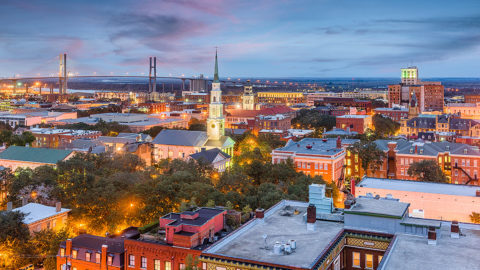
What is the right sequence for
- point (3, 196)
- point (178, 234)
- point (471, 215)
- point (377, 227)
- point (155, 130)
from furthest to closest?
point (155, 130)
point (3, 196)
point (471, 215)
point (178, 234)
point (377, 227)

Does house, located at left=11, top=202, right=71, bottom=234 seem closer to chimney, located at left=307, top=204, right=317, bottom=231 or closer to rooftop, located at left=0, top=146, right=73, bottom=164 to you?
chimney, located at left=307, top=204, right=317, bottom=231

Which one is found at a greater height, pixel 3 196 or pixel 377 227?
pixel 377 227

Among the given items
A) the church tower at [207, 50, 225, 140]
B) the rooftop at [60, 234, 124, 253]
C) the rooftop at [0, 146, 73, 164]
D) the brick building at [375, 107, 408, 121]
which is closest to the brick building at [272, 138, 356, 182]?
the church tower at [207, 50, 225, 140]

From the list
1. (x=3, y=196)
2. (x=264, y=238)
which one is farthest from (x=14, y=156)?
(x=264, y=238)

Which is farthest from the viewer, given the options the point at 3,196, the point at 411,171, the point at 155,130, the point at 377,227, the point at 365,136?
the point at 155,130

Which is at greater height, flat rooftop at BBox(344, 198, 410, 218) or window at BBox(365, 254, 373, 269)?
flat rooftop at BBox(344, 198, 410, 218)

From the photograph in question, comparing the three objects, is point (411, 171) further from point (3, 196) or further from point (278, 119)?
point (278, 119)

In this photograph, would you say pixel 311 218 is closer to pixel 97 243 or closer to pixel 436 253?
pixel 436 253
